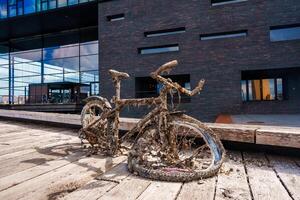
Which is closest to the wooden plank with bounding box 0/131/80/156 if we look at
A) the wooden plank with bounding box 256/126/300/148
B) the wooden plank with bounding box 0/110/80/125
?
the wooden plank with bounding box 0/110/80/125

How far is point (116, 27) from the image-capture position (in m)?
19.3

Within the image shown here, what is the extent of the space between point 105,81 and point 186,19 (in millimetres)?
8167

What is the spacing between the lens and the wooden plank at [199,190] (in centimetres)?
187

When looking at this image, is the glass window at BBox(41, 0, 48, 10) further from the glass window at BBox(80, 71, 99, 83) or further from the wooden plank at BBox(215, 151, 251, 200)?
the wooden plank at BBox(215, 151, 251, 200)

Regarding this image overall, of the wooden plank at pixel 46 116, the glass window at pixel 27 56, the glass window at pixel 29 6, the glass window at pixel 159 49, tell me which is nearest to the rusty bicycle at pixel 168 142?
the wooden plank at pixel 46 116

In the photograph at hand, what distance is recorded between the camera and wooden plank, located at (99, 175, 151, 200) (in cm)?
189

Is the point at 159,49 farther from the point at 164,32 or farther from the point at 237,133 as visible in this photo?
the point at 237,133

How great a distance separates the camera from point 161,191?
1999 mm

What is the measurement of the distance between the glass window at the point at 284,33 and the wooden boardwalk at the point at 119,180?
15.3 metres

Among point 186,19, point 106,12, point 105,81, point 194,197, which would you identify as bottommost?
point 194,197

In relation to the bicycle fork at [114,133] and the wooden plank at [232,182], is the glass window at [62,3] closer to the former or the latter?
the bicycle fork at [114,133]

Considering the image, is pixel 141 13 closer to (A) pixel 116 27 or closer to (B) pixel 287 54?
(A) pixel 116 27

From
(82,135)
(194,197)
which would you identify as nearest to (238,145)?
(194,197)

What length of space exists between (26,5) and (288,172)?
84.5 feet
